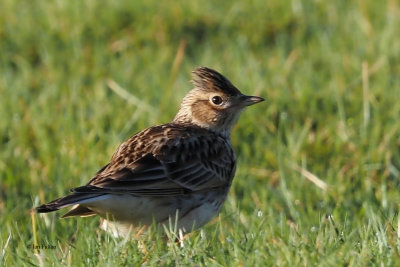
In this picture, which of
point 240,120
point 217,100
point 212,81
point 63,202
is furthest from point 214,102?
point 63,202

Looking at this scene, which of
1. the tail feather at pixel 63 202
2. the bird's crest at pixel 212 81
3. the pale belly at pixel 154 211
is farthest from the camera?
the bird's crest at pixel 212 81

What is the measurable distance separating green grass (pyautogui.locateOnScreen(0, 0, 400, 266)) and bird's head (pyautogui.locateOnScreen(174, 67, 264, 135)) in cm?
61

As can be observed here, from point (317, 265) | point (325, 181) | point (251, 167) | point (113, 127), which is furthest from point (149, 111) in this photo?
point (317, 265)

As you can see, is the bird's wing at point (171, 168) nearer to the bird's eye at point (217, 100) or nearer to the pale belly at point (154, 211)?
the pale belly at point (154, 211)

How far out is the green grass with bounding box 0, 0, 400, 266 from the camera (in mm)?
4648

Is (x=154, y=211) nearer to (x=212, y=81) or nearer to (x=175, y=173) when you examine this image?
(x=175, y=173)

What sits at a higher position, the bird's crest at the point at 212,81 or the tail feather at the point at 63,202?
the bird's crest at the point at 212,81

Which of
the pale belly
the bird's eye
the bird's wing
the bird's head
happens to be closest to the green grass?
the pale belly

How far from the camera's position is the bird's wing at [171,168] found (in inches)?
203

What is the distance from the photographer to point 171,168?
18.2ft

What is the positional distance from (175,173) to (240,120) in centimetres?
213

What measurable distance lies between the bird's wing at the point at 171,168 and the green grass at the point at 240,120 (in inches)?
11.7

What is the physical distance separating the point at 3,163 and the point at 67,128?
69cm

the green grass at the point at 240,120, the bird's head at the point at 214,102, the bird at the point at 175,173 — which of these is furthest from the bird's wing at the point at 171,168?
the green grass at the point at 240,120
